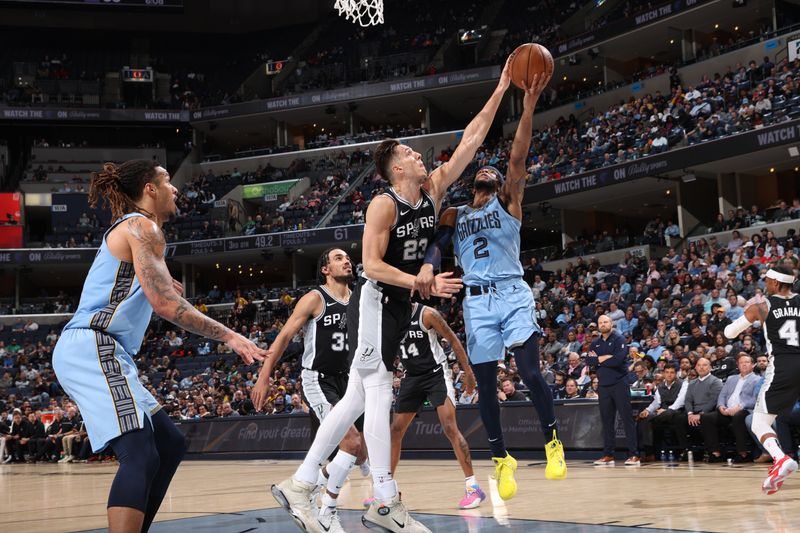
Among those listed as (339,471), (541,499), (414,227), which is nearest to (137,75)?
(541,499)

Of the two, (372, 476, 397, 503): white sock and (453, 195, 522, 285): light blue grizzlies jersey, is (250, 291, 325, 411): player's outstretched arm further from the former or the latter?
(453, 195, 522, 285): light blue grizzlies jersey

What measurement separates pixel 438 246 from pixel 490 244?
42.9 inches

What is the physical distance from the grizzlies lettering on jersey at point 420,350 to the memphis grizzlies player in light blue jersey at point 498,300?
921 millimetres

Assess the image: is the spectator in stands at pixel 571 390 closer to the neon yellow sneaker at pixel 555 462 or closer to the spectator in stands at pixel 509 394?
the spectator in stands at pixel 509 394

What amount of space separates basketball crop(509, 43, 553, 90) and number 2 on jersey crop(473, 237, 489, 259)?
1.25 m

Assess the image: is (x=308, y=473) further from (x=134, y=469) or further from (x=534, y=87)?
(x=534, y=87)

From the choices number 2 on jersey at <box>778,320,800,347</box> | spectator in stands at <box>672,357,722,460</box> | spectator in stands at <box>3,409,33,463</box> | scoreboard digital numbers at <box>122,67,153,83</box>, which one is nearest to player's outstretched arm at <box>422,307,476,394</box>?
number 2 on jersey at <box>778,320,800,347</box>

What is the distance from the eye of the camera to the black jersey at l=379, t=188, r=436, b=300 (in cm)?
565

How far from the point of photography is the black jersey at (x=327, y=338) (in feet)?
26.4

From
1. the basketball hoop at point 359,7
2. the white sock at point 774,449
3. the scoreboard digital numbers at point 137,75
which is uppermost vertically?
the scoreboard digital numbers at point 137,75

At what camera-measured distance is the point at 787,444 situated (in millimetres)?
10266

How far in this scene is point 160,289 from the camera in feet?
13.6

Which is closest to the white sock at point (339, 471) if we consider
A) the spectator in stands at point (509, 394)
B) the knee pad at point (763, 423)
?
the knee pad at point (763, 423)

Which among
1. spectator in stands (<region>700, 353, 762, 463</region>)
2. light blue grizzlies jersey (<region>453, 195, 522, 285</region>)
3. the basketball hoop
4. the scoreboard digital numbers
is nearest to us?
light blue grizzlies jersey (<region>453, 195, 522, 285</region>)
